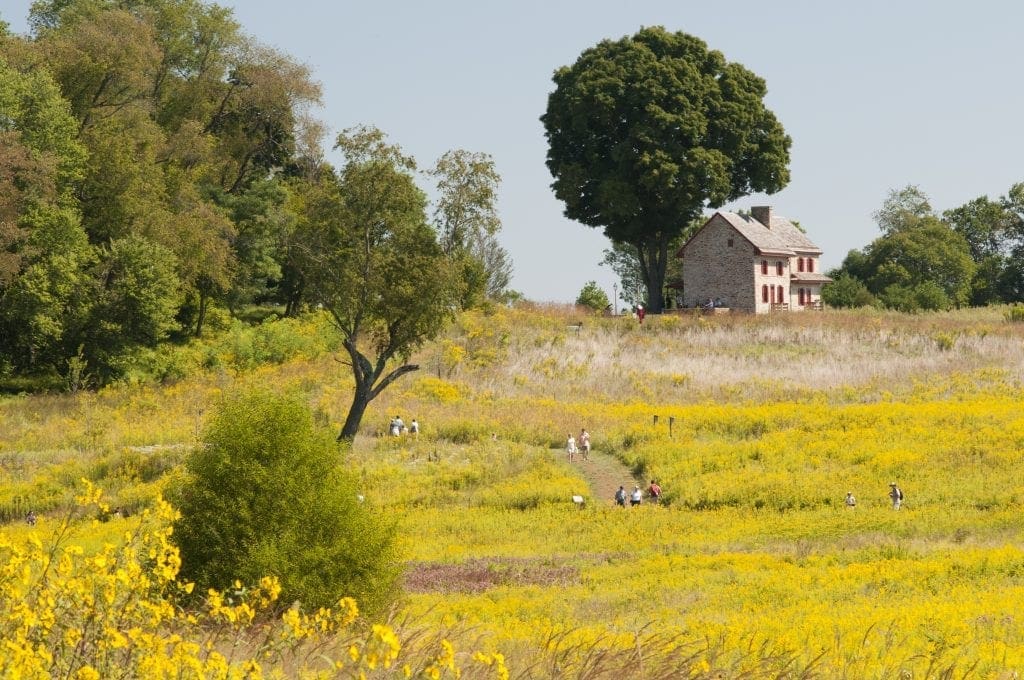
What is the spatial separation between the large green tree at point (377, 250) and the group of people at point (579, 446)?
6654mm

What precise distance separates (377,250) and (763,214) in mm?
50652

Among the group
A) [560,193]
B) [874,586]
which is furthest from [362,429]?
[560,193]

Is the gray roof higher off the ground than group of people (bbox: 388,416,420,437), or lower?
higher

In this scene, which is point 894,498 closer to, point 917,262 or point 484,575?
point 484,575

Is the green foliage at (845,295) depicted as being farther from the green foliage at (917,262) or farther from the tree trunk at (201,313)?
the tree trunk at (201,313)

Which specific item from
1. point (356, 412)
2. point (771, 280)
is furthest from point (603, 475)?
point (771, 280)

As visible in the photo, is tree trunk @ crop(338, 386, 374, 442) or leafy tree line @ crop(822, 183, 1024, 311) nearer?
tree trunk @ crop(338, 386, 374, 442)

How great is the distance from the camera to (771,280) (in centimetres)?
8581

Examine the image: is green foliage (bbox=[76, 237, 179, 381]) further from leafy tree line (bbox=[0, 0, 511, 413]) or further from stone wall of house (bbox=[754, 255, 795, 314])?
stone wall of house (bbox=[754, 255, 795, 314])

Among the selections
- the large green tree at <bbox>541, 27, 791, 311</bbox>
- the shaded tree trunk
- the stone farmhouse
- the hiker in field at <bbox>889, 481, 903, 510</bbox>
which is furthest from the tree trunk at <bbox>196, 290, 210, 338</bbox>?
the hiker in field at <bbox>889, 481, 903, 510</bbox>

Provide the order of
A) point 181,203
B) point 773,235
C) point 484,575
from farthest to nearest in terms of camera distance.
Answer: point 773,235 < point 181,203 < point 484,575

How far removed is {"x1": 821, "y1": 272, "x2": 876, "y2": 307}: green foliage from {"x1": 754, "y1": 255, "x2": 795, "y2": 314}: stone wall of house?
34.5 feet

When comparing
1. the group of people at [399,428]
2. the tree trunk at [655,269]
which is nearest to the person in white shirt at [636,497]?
the group of people at [399,428]

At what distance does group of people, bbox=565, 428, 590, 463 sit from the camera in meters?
46.6
